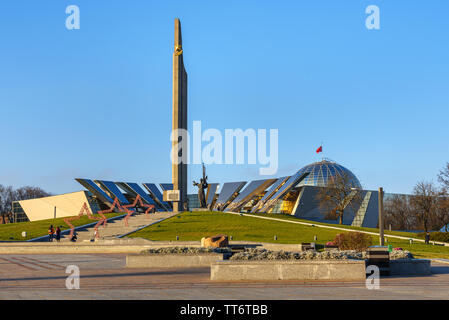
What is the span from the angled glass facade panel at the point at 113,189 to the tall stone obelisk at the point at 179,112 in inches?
518

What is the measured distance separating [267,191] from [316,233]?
112ft

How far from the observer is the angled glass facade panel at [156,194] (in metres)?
77.2

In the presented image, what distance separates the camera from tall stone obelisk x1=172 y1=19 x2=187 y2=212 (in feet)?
197

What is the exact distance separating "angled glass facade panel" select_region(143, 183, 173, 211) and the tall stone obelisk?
639 inches

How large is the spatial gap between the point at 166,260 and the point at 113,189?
188ft

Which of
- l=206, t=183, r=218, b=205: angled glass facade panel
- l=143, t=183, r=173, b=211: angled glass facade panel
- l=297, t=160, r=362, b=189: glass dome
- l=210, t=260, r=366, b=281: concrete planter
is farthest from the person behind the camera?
l=206, t=183, r=218, b=205: angled glass facade panel

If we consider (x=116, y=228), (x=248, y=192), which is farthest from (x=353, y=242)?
(x=248, y=192)

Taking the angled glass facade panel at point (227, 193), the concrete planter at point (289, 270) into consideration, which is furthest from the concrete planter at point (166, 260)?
the angled glass facade panel at point (227, 193)

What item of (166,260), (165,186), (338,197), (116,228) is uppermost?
(165,186)

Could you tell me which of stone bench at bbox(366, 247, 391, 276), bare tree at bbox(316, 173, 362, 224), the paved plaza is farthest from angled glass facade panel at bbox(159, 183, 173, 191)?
stone bench at bbox(366, 247, 391, 276)

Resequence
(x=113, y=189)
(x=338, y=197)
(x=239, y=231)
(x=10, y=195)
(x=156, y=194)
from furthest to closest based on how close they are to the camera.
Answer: (x=10, y=195)
(x=156, y=194)
(x=113, y=189)
(x=338, y=197)
(x=239, y=231)

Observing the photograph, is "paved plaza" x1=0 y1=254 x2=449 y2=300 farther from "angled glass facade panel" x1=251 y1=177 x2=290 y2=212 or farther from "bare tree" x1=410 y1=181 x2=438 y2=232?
"angled glass facade panel" x1=251 y1=177 x2=290 y2=212

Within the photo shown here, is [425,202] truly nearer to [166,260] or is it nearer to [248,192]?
[248,192]

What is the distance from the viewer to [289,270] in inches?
458
